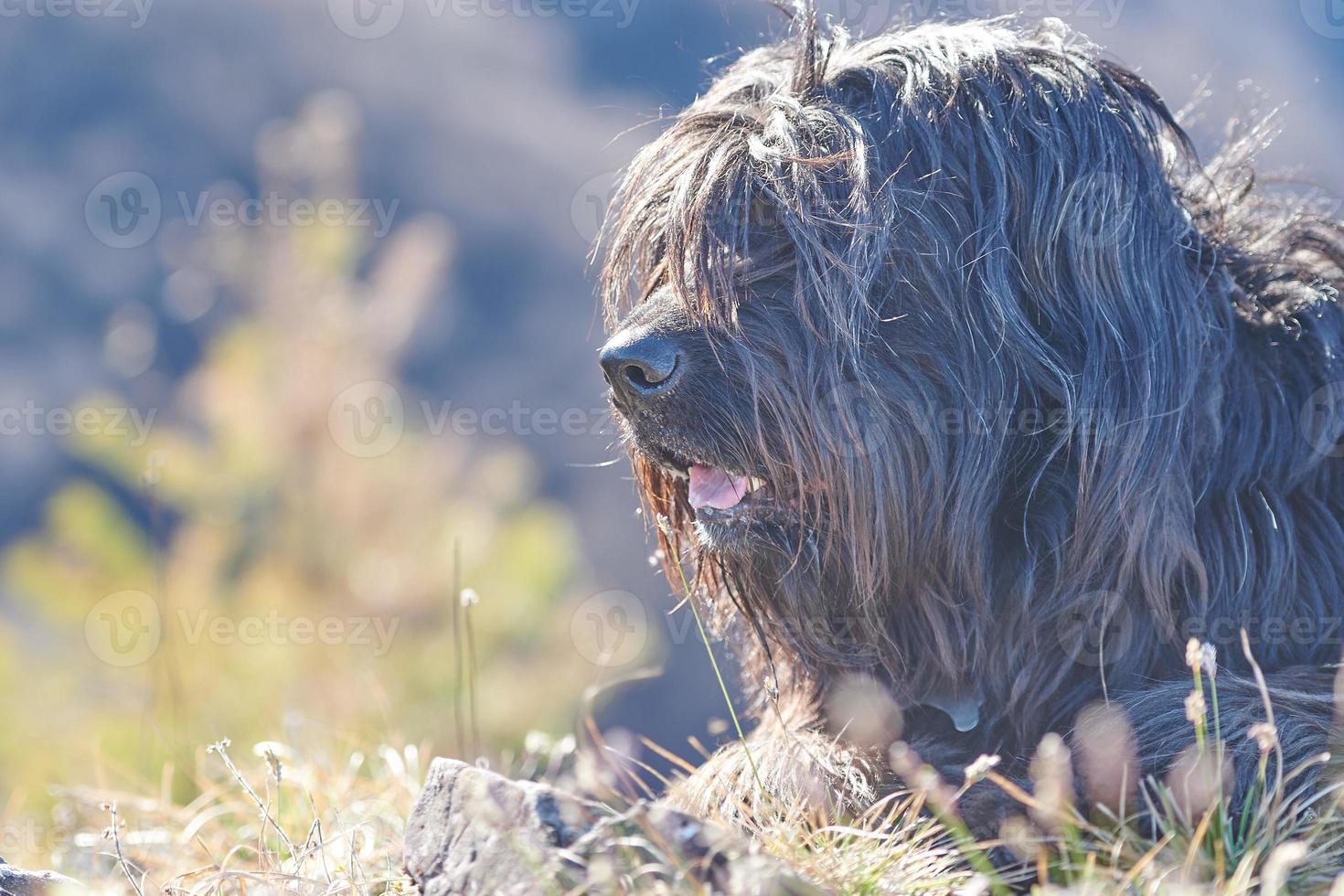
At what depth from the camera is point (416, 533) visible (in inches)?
441

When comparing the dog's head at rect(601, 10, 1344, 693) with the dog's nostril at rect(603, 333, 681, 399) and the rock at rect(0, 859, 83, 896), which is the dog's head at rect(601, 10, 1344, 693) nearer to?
the dog's nostril at rect(603, 333, 681, 399)

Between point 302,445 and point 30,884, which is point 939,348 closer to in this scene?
point 30,884

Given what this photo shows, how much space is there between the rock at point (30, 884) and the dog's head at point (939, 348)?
50.9 inches

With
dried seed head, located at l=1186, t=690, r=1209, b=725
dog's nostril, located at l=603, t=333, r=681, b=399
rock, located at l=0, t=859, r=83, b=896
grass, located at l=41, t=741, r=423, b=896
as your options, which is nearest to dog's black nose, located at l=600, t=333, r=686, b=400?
dog's nostril, located at l=603, t=333, r=681, b=399

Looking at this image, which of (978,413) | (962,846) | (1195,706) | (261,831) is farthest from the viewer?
(978,413)

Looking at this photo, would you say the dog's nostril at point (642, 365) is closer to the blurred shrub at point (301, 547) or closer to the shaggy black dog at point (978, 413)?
the shaggy black dog at point (978, 413)

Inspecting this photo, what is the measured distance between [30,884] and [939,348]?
190 cm

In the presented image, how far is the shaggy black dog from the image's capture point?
2453mm

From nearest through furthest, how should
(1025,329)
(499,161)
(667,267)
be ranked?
1. (1025,329)
2. (667,267)
3. (499,161)

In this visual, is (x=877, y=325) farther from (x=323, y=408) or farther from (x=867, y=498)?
(x=323, y=408)

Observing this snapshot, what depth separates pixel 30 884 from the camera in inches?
86.0

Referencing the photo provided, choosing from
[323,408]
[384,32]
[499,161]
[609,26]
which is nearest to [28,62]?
[384,32]

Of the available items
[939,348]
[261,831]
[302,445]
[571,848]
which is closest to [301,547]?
[302,445]

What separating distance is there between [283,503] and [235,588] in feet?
2.58
